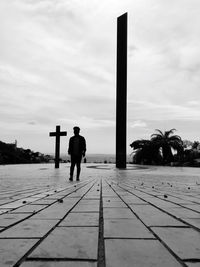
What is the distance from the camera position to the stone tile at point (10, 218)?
8.93ft

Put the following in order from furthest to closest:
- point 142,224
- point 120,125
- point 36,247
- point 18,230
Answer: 1. point 120,125
2. point 142,224
3. point 18,230
4. point 36,247

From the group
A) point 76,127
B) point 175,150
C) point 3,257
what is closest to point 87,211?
point 3,257

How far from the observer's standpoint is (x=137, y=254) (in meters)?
1.74

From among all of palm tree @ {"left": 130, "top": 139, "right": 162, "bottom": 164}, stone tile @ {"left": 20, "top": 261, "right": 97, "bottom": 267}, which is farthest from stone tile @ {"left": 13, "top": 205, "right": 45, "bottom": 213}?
palm tree @ {"left": 130, "top": 139, "right": 162, "bottom": 164}

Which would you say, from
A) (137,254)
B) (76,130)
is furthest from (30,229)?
(76,130)

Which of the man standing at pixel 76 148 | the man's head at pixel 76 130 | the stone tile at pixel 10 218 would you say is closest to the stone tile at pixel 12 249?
the stone tile at pixel 10 218

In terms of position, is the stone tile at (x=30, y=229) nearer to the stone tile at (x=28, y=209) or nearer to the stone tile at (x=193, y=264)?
the stone tile at (x=28, y=209)

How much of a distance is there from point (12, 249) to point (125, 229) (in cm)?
92

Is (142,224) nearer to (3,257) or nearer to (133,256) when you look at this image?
(133,256)

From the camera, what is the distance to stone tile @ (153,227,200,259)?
179cm

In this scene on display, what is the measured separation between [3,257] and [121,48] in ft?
66.5

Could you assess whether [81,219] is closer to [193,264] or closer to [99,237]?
[99,237]

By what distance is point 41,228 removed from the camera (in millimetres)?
2467

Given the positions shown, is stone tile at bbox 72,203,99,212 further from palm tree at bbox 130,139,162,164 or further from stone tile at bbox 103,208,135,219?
palm tree at bbox 130,139,162,164
